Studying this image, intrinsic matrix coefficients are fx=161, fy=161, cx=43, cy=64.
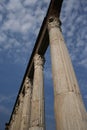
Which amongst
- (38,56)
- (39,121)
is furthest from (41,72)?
(39,121)

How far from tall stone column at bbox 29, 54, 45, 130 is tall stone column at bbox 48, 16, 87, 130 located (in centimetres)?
600

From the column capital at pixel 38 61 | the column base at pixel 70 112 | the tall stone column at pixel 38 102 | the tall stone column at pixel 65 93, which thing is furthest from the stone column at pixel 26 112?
→ the column base at pixel 70 112

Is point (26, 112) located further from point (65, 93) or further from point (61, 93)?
point (65, 93)

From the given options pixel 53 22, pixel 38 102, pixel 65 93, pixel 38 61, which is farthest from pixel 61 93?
pixel 38 61

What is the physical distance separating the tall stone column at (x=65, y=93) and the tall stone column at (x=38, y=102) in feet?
19.7

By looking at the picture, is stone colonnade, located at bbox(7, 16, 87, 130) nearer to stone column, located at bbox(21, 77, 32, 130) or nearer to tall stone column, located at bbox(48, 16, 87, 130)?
tall stone column, located at bbox(48, 16, 87, 130)

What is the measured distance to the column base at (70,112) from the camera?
30.8 feet

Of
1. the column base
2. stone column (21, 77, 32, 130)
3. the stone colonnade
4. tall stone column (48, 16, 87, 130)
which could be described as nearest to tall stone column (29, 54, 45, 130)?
the stone colonnade

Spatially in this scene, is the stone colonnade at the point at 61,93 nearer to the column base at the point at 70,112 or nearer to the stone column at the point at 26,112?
the column base at the point at 70,112

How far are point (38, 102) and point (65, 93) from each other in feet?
24.6

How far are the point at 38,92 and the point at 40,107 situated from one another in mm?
1919

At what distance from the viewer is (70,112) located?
32.5 ft

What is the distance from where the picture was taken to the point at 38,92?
19.1 m

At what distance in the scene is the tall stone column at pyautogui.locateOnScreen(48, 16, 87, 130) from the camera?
31.5ft
